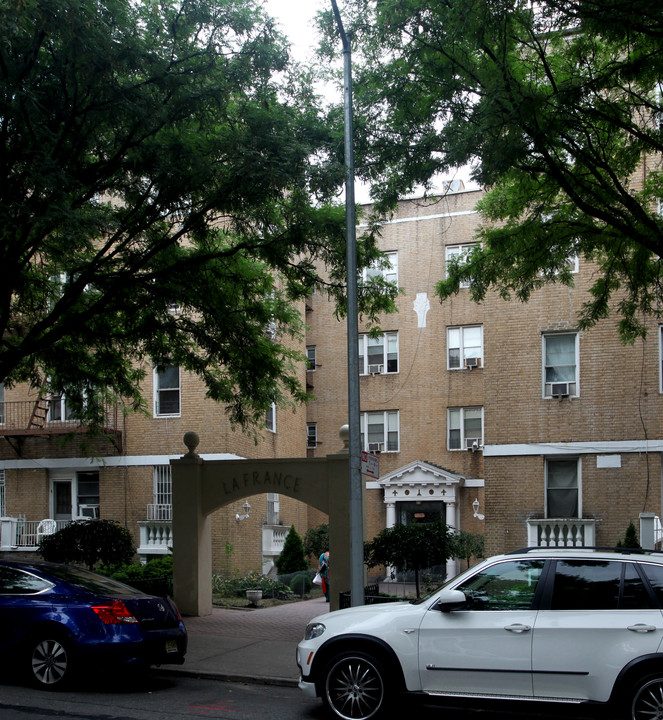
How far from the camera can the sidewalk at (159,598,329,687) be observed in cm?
1123

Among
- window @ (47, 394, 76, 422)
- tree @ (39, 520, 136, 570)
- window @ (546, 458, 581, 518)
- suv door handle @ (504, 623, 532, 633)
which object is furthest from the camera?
window @ (47, 394, 76, 422)

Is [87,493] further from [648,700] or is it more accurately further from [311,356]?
[648,700]

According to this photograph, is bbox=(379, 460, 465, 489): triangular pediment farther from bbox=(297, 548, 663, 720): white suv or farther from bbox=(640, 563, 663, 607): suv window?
bbox=(640, 563, 663, 607): suv window

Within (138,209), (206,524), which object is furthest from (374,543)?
(138,209)

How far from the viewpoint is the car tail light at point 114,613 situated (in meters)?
9.75

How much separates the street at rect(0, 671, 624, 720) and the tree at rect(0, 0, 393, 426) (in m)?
5.70

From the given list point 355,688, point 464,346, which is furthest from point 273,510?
point 355,688

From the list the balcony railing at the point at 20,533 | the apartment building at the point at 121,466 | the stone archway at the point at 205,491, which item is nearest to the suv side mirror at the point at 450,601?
the stone archway at the point at 205,491

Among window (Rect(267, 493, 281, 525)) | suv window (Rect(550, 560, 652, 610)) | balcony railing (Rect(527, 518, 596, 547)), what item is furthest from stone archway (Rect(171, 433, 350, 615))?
window (Rect(267, 493, 281, 525))

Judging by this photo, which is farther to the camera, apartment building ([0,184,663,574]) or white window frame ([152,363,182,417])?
white window frame ([152,363,182,417])

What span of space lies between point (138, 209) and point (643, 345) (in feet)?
40.2

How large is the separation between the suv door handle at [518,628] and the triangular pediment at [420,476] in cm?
2206

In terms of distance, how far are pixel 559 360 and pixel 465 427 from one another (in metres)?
10.8

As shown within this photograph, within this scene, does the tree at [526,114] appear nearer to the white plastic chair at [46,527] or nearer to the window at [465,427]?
the window at [465,427]
